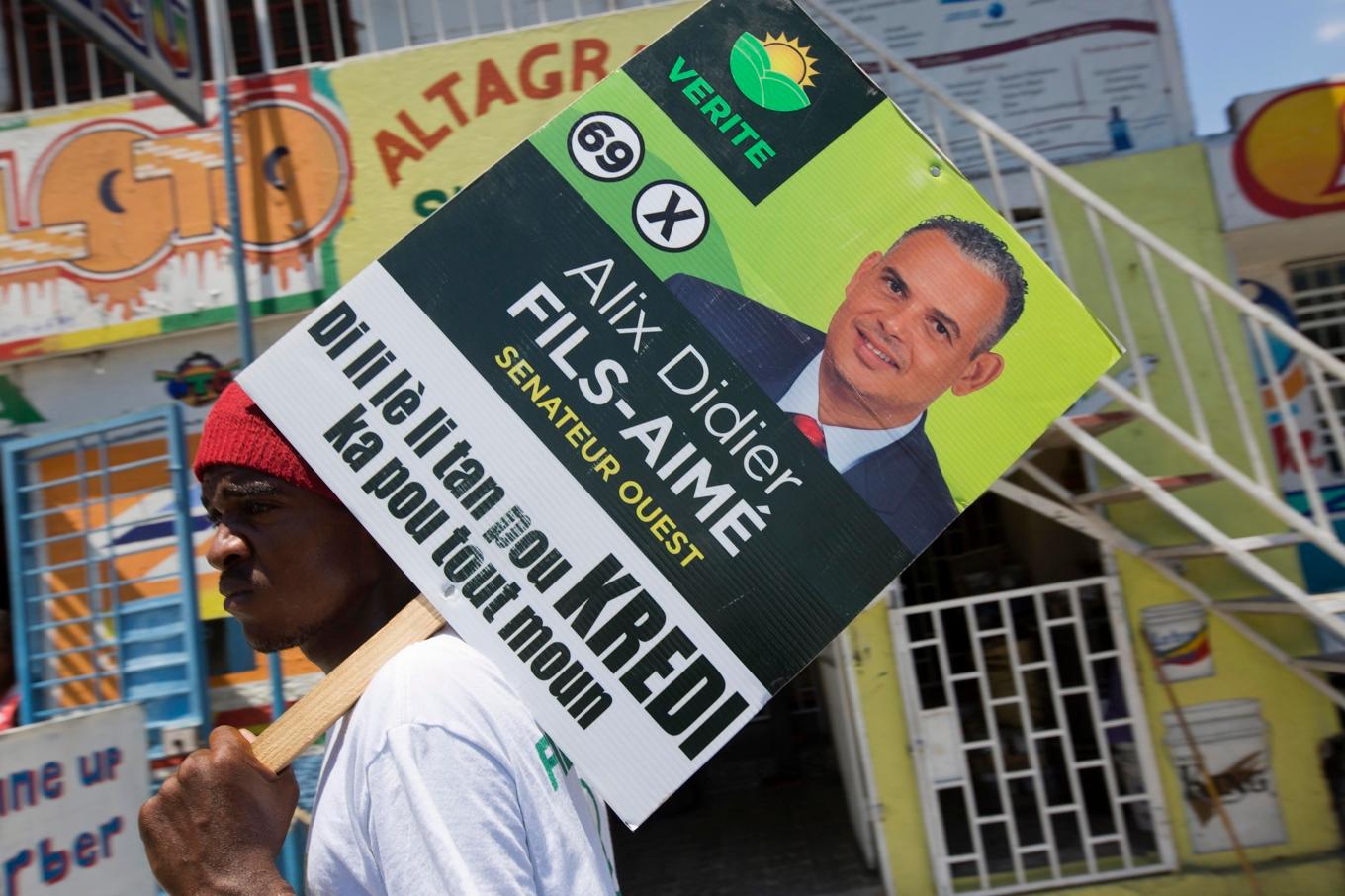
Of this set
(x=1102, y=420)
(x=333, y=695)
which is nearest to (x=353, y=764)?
(x=333, y=695)

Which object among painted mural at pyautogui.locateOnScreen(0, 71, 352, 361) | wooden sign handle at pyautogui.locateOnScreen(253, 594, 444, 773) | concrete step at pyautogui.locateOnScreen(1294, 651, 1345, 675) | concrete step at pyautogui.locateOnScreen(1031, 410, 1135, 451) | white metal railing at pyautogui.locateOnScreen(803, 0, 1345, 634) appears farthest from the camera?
painted mural at pyautogui.locateOnScreen(0, 71, 352, 361)

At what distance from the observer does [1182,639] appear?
5.26 metres

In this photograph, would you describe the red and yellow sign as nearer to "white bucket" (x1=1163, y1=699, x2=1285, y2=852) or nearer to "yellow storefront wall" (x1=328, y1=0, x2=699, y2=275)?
"white bucket" (x1=1163, y1=699, x2=1285, y2=852)

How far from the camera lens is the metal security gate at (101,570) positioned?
199 inches

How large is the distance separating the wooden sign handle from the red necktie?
545 mm

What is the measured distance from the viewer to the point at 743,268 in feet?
5.06

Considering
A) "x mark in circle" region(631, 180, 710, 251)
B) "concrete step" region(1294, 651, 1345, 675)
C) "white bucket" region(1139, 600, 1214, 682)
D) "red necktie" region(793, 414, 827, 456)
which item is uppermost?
"x mark in circle" region(631, 180, 710, 251)

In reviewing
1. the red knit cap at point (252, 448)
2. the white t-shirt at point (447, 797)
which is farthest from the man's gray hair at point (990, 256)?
the red knit cap at point (252, 448)

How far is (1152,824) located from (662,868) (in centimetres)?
271

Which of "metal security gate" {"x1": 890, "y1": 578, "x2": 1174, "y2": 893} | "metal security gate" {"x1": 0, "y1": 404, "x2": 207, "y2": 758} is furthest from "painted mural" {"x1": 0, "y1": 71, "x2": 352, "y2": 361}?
"metal security gate" {"x1": 890, "y1": 578, "x2": 1174, "y2": 893}

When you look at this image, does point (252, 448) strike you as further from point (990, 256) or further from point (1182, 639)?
point (1182, 639)

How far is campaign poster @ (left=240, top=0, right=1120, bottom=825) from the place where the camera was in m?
1.47

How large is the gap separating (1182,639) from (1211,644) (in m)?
0.13

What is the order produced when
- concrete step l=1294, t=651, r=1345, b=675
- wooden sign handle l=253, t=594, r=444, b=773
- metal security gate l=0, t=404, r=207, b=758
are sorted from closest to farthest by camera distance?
wooden sign handle l=253, t=594, r=444, b=773
concrete step l=1294, t=651, r=1345, b=675
metal security gate l=0, t=404, r=207, b=758
